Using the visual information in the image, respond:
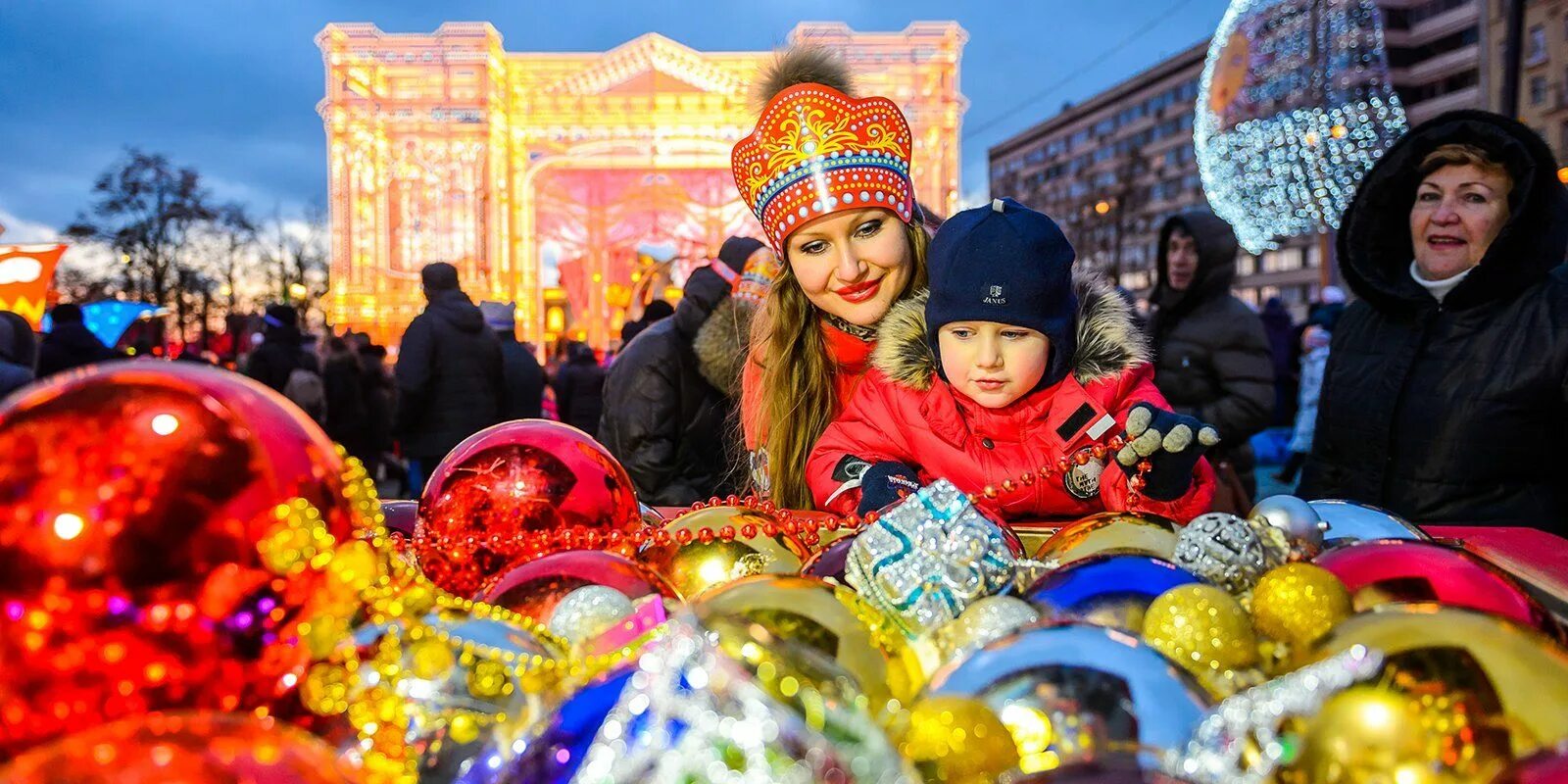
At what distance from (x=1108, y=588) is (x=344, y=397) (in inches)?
295

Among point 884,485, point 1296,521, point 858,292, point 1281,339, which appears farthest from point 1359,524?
point 1281,339

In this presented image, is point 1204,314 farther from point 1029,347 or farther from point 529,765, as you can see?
point 529,765

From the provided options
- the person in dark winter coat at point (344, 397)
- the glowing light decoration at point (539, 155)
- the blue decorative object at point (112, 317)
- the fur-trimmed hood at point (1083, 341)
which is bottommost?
the person in dark winter coat at point (344, 397)

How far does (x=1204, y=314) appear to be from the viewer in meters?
4.25

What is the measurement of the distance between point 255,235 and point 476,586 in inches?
1145

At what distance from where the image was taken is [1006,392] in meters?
1.82

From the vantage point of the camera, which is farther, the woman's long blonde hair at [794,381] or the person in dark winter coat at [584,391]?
the person in dark winter coat at [584,391]

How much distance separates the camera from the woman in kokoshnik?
2.14 m

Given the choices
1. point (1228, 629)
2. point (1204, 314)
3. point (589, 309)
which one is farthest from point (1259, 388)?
point (589, 309)

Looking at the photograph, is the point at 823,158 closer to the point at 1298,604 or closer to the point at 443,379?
the point at 1298,604

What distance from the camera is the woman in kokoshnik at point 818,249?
2.14 metres

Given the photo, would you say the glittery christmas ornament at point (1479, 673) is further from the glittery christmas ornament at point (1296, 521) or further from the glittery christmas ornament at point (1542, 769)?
the glittery christmas ornament at point (1296, 521)

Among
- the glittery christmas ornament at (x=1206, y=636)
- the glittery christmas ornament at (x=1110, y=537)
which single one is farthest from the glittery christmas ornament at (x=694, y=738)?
the glittery christmas ornament at (x=1110, y=537)

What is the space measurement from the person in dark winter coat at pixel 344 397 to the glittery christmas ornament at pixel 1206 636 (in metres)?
7.41
